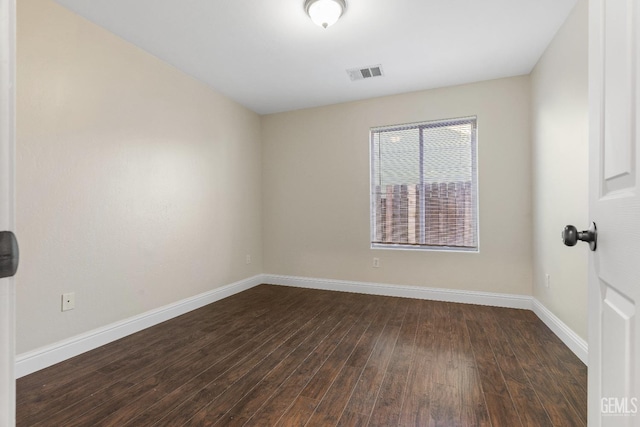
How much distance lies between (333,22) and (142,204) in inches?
90.2

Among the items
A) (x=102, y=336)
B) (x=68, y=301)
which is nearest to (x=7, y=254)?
(x=68, y=301)

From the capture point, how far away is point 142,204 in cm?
277

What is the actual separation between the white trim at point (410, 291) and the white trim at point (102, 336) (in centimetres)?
111

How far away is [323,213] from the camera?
13.8ft

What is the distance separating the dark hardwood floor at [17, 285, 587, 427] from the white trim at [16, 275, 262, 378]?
0.22 ft

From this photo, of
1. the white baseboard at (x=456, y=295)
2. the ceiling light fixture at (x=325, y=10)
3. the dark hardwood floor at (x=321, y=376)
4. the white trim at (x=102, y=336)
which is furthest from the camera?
the white baseboard at (x=456, y=295)

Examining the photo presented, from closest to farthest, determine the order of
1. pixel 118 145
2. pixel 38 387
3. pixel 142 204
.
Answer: pixel 38 387 < pixel 118 145 < pixel 142 204

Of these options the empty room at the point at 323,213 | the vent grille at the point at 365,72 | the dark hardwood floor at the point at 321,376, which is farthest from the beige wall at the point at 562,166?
the vent grille at the point at 365,72

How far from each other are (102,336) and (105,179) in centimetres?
128

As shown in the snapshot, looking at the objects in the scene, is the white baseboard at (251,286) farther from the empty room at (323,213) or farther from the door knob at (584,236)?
the door knob at (584,236)

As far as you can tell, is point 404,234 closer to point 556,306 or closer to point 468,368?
point 556,306

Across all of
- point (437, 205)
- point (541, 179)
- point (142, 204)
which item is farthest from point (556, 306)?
point (142, 204)

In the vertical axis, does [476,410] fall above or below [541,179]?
below

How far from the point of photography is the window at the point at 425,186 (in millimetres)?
3539
